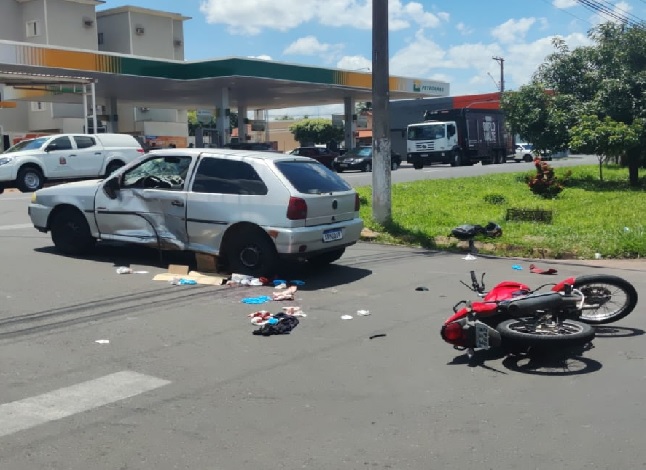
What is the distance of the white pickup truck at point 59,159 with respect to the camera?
893 inches

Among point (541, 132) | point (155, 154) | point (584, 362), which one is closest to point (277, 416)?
point (584, 362)

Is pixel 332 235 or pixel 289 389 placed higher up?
pixel 332 235

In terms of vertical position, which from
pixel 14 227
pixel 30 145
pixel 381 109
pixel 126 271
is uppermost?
pixel 381 109

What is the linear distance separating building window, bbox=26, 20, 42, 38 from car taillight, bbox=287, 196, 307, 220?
52699mm

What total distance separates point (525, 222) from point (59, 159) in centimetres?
1515

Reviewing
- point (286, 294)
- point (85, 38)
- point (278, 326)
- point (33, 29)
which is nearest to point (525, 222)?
point (286, 294)

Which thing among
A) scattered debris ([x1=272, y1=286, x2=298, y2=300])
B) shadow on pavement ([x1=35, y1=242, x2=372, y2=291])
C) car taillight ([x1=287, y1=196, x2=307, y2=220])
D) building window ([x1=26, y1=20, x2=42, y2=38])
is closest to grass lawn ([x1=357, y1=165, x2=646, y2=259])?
shadow on pavement ([x1=35, y1=242, x2=372, y2=291])

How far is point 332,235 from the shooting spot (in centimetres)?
971

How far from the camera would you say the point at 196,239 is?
9.88m

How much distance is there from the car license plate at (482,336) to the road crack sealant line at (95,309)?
12.2 ft

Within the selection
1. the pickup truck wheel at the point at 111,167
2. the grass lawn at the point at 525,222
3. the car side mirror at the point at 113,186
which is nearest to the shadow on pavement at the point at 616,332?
the grass lawn at the point at 525,222

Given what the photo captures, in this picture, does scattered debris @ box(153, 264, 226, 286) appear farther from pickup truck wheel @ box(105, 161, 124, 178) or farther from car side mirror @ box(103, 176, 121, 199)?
pickup truck wheel @ box(105, 161, 124, 178)

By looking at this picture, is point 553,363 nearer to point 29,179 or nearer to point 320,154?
point 29,179

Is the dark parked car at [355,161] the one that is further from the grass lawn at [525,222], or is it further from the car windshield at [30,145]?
the car windshield at [30,145]
